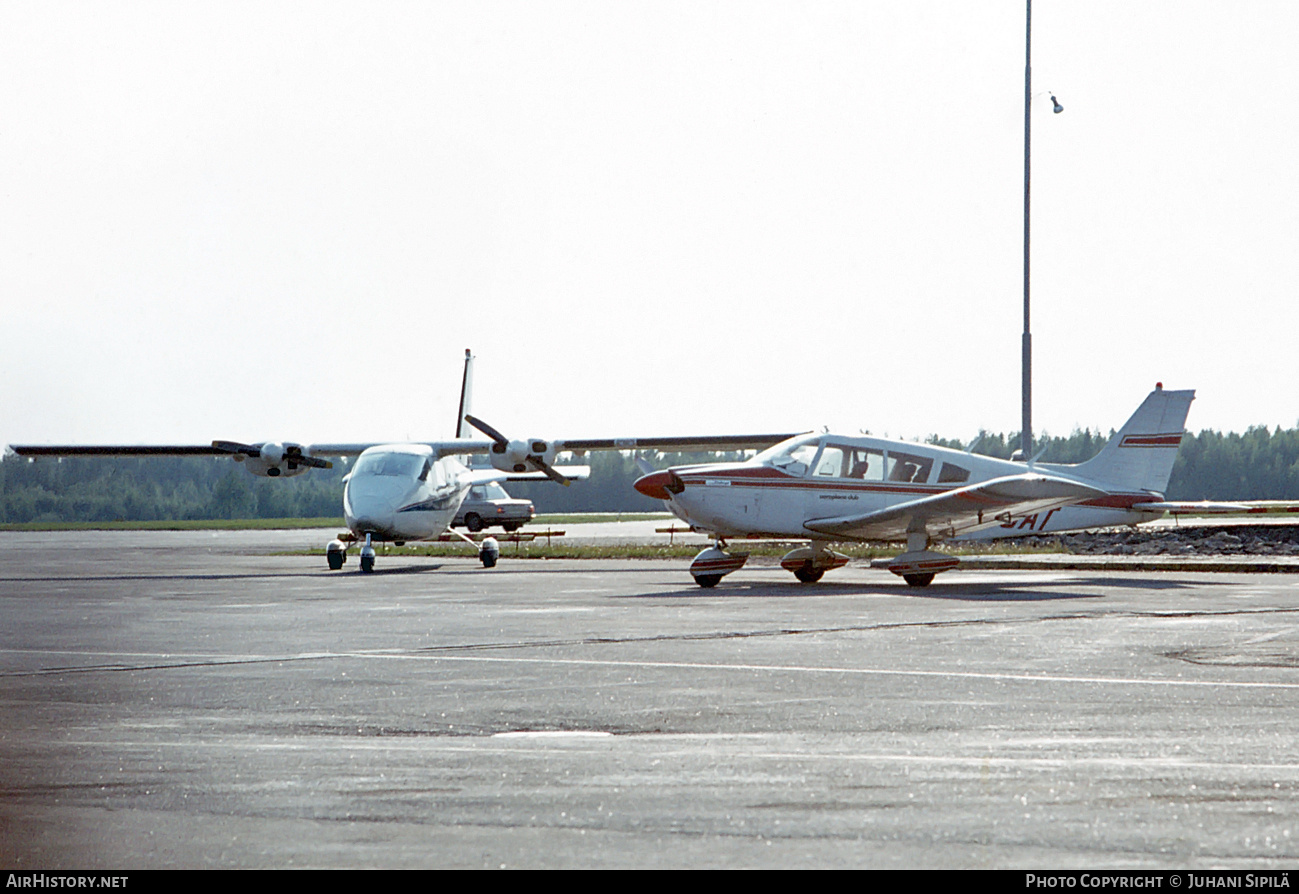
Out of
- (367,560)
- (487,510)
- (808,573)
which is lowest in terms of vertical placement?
(367,560)

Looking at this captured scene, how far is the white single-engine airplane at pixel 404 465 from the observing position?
3116 centimetres

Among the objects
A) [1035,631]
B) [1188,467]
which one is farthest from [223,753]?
[1188,467]

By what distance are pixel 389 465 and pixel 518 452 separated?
491 cm

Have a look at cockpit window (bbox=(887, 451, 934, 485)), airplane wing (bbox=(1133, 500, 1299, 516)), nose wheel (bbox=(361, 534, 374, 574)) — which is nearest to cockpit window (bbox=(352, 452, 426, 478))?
nose wheel (bbox=(361, 534, 374, 574))

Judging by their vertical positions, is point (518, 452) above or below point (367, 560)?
above

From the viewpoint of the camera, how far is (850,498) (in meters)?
23.2

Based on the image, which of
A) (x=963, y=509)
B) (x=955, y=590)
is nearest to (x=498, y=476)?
(x=963, y=509)

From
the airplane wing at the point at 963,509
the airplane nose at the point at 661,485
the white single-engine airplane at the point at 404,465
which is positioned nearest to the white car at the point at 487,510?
the white single-engine airplane at the point at 404,465

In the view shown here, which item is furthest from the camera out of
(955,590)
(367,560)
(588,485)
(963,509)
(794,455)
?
(588,485)

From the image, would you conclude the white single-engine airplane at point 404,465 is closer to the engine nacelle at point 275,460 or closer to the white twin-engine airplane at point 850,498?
the engine nacelle at point 275,460

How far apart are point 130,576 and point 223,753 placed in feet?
71.7

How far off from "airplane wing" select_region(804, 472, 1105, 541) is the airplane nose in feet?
6.91

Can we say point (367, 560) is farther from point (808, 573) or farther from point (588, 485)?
point (588, 485)

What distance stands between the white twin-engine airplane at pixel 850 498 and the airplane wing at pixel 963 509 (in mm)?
19
